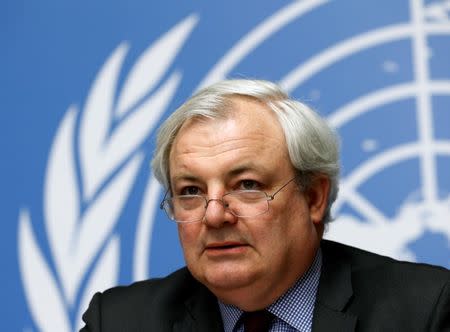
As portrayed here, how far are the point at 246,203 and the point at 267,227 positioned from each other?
0.29ft

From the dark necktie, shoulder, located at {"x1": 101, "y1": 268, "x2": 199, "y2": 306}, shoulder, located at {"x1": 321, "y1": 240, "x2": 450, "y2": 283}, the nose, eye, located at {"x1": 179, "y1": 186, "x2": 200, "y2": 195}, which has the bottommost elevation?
the dark necktie

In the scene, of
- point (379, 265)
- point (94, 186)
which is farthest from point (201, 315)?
point (94, 186)

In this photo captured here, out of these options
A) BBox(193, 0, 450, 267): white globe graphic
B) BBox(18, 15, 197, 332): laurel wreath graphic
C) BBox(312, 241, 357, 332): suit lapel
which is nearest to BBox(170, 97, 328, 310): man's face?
BBox(312, 241, 357, 332): suit lapel

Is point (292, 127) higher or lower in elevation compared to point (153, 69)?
lower

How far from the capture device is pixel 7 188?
11.5ft

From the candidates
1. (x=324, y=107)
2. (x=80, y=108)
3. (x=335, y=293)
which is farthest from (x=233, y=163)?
(x=80, y=108)

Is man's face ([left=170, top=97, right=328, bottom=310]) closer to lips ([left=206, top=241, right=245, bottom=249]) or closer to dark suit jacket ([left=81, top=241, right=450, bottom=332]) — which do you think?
lips ([left=206, top=241, right=245, bottom=249])

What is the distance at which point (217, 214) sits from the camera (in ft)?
7.53

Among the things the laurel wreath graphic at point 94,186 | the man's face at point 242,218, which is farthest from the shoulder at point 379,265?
the laurel wreath graphic at point 94,186

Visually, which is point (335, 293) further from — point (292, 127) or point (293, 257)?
point (292, 127)

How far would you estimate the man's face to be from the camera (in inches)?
91.8

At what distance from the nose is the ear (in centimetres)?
30

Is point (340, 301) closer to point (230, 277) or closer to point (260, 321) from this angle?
point (260, 321)

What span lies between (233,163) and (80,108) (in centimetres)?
129
